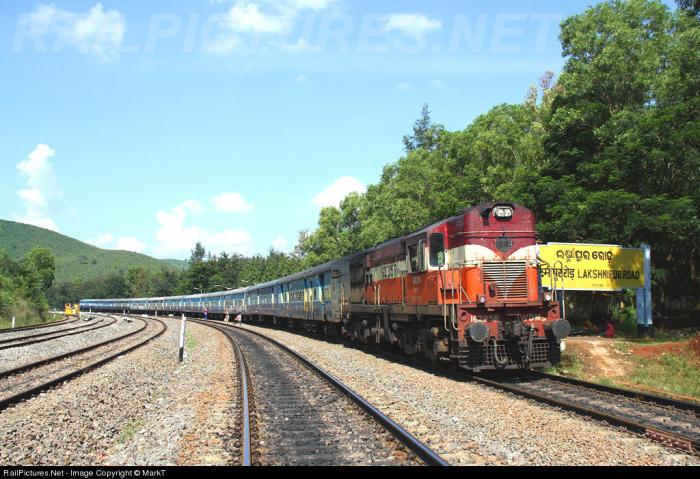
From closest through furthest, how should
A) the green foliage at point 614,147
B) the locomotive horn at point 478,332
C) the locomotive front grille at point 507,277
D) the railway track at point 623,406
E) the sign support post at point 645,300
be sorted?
1. the railway track at point 623,406
2. the locomotive horn at point 478,332
3. the locomotive front grille at point 507,277
4. the sign support post at point 645,300
5. the green foliage at point 614,147

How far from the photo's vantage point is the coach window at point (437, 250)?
14.1 meters

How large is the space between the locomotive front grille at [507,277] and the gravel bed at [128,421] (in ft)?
20.2

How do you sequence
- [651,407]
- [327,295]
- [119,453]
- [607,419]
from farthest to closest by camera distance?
[327,295] < [651,407] < [607,419] < [119,453]

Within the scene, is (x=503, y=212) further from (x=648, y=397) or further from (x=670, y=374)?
(x=670, y=374)

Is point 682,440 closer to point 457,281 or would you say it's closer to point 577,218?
point 457,281

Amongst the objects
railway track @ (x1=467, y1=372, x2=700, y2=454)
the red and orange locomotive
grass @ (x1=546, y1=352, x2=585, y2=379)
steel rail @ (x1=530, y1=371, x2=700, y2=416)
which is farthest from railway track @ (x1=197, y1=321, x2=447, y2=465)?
grass @ (x1=546, y1=352, x2=585, y2=379)

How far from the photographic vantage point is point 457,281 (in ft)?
43.6

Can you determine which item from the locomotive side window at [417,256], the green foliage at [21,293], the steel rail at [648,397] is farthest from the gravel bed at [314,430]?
the green foliage at [21,293]

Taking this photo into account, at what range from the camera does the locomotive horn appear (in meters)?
12.4

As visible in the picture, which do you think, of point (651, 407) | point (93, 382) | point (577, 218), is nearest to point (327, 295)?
point (577, 218)

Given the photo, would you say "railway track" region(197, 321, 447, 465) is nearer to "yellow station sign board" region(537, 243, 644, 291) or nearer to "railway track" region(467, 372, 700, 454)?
"railway track" region(467, 372, 700, 454)

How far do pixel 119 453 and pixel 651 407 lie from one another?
8.22m

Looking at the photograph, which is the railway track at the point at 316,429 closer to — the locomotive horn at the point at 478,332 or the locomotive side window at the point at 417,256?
the locomotive horn at the point at 478,332

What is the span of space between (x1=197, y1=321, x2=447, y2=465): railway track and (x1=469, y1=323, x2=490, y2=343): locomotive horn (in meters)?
3.02
